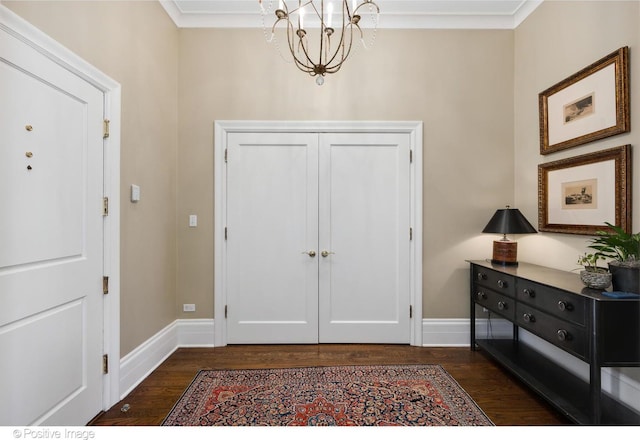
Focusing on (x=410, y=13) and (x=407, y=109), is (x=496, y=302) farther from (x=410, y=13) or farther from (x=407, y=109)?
(x=410, y=13)

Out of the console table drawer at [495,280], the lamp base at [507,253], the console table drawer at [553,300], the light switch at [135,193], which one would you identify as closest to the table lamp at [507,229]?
the lamp base at [507,253]

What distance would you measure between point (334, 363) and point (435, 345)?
3.42 ft

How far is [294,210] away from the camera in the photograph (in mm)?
2746

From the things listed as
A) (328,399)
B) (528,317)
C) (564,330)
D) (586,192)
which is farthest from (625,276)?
(328,399)

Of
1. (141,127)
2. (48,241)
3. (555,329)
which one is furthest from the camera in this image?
(141,127)

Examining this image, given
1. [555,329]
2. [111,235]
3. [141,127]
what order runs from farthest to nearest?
[141,127] → [111,235] → [555,329]

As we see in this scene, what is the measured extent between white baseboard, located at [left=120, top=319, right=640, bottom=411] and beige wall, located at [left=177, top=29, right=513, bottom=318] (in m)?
0.16

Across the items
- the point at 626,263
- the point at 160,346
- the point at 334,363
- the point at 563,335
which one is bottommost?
the point at 334,363

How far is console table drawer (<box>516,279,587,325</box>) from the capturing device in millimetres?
1552

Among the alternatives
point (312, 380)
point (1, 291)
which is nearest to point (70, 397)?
point (1, 291)

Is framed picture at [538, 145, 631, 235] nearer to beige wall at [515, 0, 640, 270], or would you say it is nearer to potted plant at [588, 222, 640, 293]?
beige wall at [515, 0, 640, 270]

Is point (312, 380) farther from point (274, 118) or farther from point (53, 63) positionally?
point (53, 63)

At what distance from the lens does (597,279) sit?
5.16 ft

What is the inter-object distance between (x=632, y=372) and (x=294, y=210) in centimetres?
253
